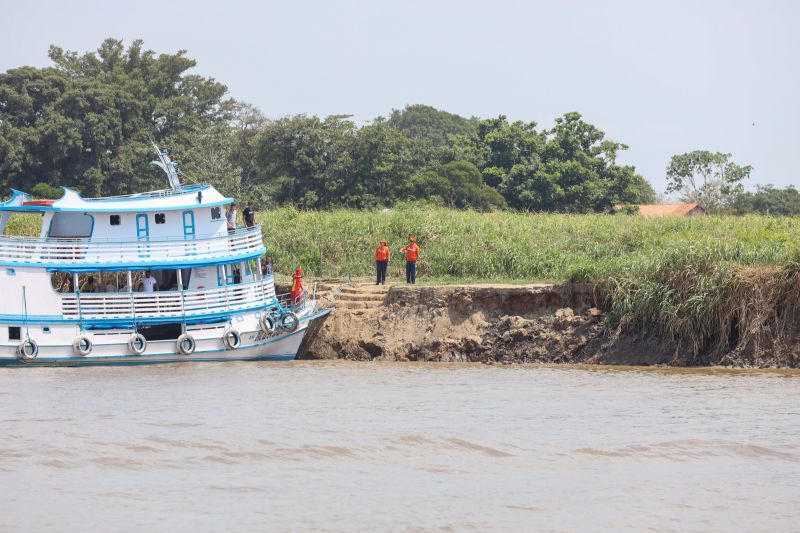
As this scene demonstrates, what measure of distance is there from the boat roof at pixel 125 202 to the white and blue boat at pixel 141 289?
3cm

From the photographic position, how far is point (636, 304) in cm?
2711

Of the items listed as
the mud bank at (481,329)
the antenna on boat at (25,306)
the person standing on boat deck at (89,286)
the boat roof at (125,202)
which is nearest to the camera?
the antenna on boat at (25,306)

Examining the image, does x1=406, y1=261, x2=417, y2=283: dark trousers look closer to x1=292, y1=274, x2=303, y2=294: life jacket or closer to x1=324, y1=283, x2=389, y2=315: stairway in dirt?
x1=324, y1=283, x2=389, y2=315: stairway in dirt

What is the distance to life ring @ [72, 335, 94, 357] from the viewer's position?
27.2 metres

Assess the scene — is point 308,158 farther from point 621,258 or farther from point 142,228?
point 621,258

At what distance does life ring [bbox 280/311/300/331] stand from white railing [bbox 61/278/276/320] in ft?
2.98

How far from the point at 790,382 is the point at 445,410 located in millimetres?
7743

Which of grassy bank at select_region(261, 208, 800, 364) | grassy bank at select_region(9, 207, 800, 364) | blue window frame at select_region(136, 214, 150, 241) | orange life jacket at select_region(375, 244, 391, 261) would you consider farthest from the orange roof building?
blue window frame at select_region(136, 214, 150, 241)

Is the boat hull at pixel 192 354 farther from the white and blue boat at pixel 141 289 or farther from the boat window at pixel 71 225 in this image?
the boat window at pixel 71 225

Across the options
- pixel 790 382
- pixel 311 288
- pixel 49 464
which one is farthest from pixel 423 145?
pixel 49 464

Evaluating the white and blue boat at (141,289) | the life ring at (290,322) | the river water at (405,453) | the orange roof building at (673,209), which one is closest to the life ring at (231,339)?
the white and blue boat at (141,289)

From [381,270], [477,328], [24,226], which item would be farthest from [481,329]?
[24,226]

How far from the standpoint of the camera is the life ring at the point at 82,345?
89.4 feet

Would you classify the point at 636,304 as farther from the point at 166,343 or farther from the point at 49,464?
the point at 49,464
